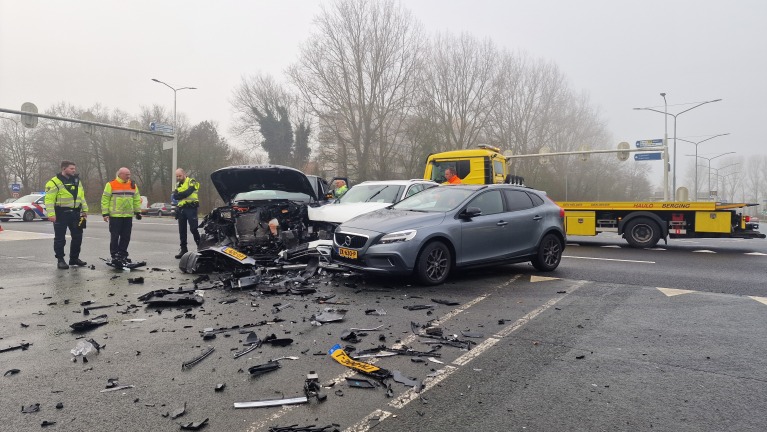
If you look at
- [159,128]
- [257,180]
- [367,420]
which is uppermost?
[159,128]

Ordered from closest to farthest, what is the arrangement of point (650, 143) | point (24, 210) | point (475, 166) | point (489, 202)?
point (489, 202), point (475, 166), point (24, 210), point (650, 143)

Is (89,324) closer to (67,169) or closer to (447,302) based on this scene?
(447,302)

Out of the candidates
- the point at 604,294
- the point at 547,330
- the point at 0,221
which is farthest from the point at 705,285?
the point at 0,221

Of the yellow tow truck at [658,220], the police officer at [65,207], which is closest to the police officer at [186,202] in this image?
the police officer at [65,207]

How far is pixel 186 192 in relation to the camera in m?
10.7

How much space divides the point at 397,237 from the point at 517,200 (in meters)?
2.76

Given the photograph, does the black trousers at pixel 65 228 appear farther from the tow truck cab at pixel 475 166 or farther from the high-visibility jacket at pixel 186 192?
the tow truck cab at pixel 475 166

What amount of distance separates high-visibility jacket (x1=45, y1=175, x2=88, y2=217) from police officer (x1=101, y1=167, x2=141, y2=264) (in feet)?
1.69

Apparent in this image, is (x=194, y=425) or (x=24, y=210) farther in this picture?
(x=24, y=210)

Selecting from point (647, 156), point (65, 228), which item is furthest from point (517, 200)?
point (647, 156)

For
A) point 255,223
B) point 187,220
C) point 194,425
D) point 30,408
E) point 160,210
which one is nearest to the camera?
point 194,425

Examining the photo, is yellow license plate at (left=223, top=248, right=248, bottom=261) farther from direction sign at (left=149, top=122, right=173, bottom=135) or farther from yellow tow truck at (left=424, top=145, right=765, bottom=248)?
direction sign at (left=149, top=122, right=173, bottom=135)

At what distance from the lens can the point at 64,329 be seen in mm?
5234

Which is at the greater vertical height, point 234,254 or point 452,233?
point 452,233
